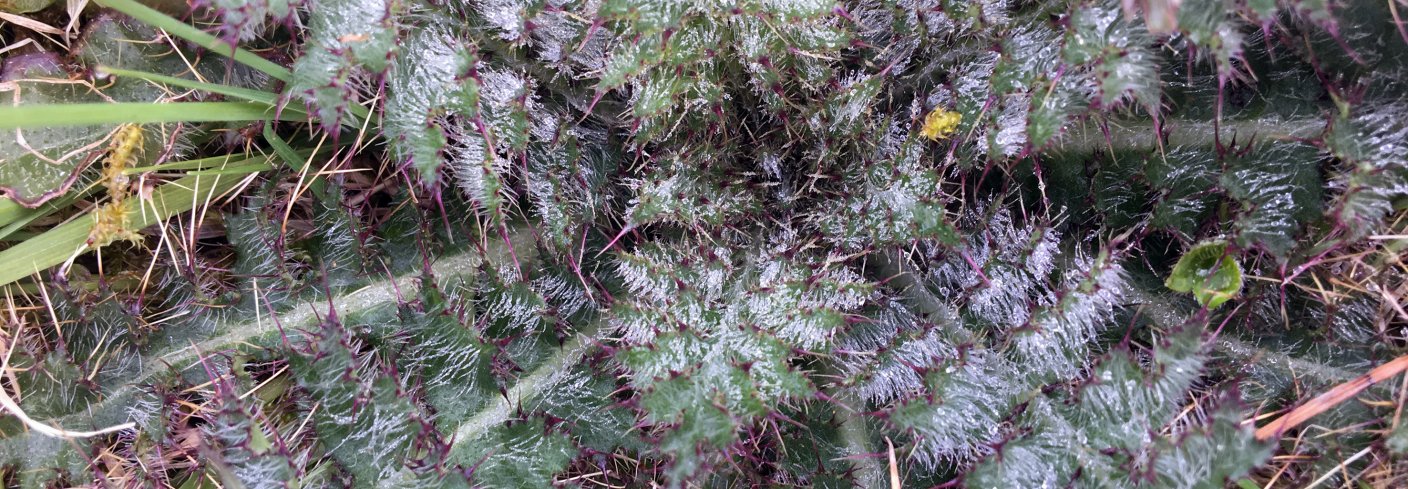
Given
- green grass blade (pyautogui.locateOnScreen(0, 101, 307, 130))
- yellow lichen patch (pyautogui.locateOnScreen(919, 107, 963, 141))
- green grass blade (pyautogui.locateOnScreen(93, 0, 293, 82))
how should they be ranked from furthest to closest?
yellow lichen patch (pyautogui.locateOnScreen(919, 107, 963, 141)), green grass blade (pyautogui.locateOnScreen(93, 0, 293, 82)), green grass blade (pyautogui.locateOnScreen(0, 101, 307, 130))

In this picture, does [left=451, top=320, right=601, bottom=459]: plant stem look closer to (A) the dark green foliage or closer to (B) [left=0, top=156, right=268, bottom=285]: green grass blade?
(A) the dark green foliage

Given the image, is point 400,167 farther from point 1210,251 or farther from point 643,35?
point 1210,251

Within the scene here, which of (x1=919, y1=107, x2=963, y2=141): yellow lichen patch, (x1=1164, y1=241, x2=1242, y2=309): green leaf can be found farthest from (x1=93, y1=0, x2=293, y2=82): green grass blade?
(x1=1164, y1=241, x2=1242, y2=309): green leaf

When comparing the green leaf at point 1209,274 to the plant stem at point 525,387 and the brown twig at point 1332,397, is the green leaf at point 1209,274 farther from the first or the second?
the plant stem at point 525,387

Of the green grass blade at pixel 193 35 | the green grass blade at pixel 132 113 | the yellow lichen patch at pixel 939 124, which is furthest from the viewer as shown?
the yellow lichen patch at pixel 939 124

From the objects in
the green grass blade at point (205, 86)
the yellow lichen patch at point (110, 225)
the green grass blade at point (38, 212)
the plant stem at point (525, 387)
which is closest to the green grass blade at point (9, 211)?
the green grass blade at point (38, 212)

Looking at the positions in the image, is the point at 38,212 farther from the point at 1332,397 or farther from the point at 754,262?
the point at 1332,397
